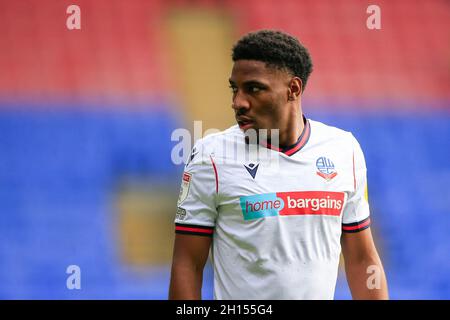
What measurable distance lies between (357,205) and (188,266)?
0.67m

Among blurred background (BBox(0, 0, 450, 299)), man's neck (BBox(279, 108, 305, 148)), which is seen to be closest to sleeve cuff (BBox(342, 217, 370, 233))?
man's neck (BBox(279, 108, 305, 148))

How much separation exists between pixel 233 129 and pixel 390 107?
477 centimetres

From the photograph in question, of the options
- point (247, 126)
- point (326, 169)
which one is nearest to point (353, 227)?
point (326, 169)

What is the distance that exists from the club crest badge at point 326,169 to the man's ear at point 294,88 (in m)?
0.25

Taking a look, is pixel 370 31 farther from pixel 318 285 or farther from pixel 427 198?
pixel 318 285

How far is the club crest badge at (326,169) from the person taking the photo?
101 inches

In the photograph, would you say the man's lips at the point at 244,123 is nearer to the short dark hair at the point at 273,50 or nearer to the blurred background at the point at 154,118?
the short dark hair at the point at 273,50

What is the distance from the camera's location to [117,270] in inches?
232

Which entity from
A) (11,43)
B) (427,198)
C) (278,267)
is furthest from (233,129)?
(11,43)

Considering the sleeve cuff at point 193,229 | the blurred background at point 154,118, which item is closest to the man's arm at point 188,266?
the sleeve cuff at point 193,229

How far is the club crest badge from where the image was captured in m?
2.58

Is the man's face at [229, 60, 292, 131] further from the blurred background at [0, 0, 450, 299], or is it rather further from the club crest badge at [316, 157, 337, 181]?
the blurred background at [0, 0, 450, 299]

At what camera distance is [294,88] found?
2.62 metres

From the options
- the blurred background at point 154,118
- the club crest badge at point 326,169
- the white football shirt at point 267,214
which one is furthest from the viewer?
the blurred background at point 154,118
